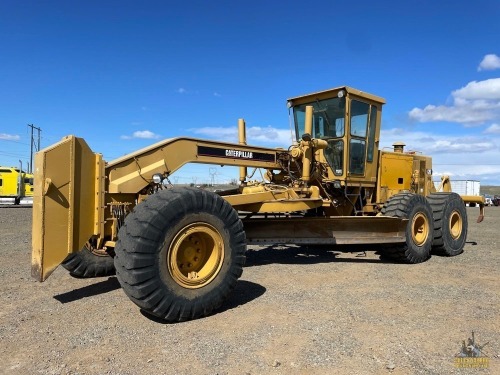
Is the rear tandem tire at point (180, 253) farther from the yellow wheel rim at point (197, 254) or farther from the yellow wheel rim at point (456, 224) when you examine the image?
the yellow wheel rim at point (456, 224)

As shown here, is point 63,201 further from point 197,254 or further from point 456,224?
point 456,224

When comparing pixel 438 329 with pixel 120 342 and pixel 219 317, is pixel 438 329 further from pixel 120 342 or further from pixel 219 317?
pixel 120 342

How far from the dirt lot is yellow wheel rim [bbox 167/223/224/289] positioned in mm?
446

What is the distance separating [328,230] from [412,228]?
65.7 inches

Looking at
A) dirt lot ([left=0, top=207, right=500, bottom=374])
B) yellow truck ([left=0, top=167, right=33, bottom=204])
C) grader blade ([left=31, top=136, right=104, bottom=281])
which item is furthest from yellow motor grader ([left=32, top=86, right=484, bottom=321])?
yellow truck ([left=0, top=167, right=33, bottom=204])

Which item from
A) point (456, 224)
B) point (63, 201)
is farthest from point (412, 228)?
point (63, 201)

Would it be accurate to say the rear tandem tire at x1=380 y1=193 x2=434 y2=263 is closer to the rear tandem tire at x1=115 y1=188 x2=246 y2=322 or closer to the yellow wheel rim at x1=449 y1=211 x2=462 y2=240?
the yellow wheel rim at x1=449 y1=211 x2=462 y2=240

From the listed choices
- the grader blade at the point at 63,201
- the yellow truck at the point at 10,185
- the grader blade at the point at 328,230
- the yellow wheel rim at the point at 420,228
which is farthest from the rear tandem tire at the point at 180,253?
the yellow truck at the point at 10,185

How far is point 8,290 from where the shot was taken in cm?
574

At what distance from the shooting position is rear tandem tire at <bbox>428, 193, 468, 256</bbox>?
29.8 ft

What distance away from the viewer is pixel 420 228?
8.71 meters

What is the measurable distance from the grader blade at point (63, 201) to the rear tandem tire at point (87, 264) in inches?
51.8

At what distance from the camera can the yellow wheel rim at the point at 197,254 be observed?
469 cm

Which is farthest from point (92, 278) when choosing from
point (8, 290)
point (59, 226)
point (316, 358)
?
point (316, 358)
